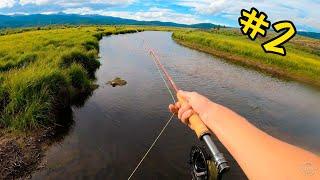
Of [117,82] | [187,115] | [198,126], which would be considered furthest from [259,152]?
[117,82]

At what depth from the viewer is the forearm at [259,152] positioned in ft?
3.28

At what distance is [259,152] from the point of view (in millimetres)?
1132

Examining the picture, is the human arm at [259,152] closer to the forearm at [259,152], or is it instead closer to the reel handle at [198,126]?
the forearm at [259,152]

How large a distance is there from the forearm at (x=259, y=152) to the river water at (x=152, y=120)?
32.4ft

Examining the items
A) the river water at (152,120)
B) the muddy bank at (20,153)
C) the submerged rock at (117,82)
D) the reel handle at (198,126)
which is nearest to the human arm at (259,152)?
the reel handle at (198,126)

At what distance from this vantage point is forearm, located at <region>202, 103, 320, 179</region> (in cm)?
100

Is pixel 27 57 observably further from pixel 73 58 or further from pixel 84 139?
pixel 84 139

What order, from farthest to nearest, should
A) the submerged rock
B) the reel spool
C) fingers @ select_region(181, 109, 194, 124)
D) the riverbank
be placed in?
1. the submerged rock
2. the riverbank
3. the reel spool
4. fingers @ select_region(181, 109, 194, 124)

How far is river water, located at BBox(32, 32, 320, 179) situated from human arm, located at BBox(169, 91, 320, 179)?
9.85m

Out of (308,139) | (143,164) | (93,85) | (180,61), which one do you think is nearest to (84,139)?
(143,164)

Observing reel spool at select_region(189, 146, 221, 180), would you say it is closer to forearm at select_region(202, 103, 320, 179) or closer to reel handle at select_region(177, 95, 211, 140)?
reel handle at select_region(177, 95, 211, 140)

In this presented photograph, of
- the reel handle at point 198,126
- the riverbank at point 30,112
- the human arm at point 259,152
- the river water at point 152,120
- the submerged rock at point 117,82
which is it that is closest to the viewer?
the human arm at point 259,152

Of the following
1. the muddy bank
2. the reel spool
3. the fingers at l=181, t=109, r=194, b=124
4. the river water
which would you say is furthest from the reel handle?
the muddy bank

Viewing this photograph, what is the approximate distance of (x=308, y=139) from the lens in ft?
52.5
